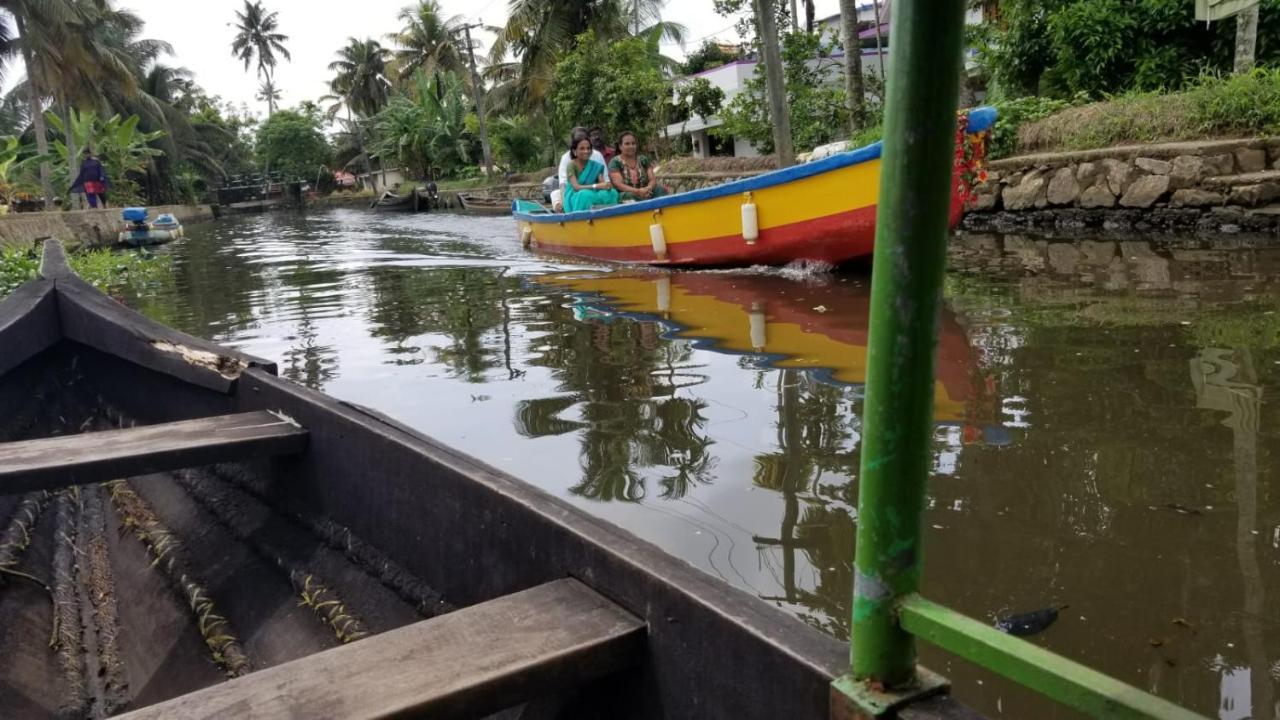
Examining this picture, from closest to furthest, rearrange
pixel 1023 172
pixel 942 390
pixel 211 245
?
1. pixel 942 390
2. pixel 1023 172
3. pixel 211 245

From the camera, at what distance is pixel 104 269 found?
1218cm

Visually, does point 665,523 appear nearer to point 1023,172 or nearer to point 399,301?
point 399,301

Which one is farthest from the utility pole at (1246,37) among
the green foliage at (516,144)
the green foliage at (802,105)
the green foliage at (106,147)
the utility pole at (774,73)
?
the green foliage at (516,144)

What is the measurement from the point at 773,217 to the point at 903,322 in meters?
7.25

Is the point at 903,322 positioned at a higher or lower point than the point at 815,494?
higher

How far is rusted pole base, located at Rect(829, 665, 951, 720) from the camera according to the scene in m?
1.08

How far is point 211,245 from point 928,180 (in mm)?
20370

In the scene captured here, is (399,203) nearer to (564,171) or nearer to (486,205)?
(486,205)

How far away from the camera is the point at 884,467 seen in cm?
105

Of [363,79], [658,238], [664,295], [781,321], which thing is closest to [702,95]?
[658,238]

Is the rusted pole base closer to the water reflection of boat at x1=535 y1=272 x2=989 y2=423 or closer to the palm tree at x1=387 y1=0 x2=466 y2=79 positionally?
the water reflection of boat at x1=535 y1=272 x2=989 y2=423

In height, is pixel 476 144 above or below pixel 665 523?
above

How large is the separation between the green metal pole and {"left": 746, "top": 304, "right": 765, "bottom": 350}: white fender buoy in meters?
4.32

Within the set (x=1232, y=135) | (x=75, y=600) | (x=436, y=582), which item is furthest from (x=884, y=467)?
(x=1232, y=135)
